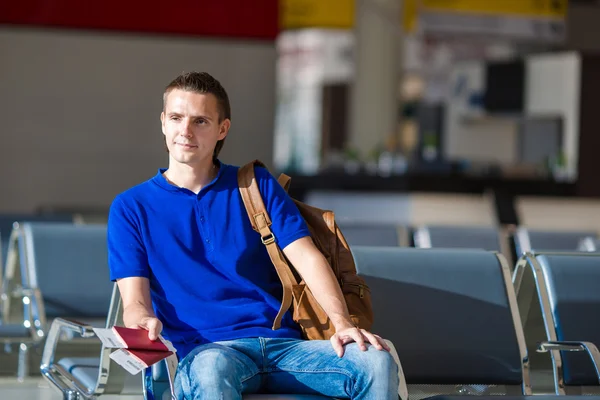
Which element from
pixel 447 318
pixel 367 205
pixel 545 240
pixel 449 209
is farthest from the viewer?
pixel 367 205

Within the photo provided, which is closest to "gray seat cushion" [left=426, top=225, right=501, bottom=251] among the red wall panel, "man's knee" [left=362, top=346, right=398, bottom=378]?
"man's knee" [left=362, top=346, right=398, bottom=378]

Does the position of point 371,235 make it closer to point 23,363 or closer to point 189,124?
point 23,363

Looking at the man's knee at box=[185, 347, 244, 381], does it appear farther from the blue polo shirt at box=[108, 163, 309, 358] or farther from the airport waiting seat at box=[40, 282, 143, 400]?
the airport waiting seat at box=[40, 282, 143, 400]

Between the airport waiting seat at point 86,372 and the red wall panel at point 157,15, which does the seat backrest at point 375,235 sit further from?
the red wall panel at point 157,15

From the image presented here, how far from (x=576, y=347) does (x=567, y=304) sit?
279mm

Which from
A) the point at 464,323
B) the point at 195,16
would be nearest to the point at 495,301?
the point at 464,323

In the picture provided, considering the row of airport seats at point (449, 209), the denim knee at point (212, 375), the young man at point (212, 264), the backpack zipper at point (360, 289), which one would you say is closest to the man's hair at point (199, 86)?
the young man at point (212, 264)

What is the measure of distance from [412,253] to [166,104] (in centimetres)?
102

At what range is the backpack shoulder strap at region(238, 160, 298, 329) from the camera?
9.44 feet

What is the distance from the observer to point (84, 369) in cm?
331

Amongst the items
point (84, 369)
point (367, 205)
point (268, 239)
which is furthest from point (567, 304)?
point (367, 205)

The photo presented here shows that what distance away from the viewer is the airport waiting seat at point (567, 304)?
3.33 metres

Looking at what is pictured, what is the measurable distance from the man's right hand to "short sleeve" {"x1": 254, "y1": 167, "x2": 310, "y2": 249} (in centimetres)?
46

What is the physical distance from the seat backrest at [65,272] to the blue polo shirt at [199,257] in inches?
69.8
